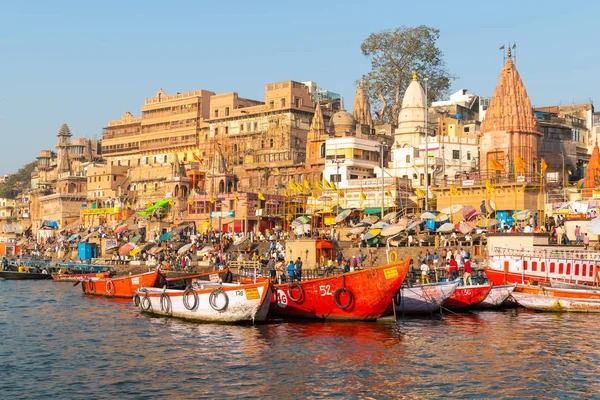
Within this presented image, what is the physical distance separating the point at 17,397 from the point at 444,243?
98.1 ft

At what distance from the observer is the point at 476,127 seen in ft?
221

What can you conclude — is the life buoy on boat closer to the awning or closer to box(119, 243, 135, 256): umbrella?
box(119, 243, 135, 256): umbrella

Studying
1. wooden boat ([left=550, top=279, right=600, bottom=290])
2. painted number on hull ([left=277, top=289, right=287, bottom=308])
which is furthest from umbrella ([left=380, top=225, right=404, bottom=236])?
painted number on hull ([left=277, top=289, right=287, bottom=308])

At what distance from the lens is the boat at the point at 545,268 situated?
115ft

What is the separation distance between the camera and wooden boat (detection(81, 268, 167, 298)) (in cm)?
3809

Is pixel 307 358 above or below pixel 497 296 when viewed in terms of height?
below

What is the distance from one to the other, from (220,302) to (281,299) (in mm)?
2443

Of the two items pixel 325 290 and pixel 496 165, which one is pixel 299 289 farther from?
pixel 496 165

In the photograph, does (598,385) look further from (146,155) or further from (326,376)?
(146,155)

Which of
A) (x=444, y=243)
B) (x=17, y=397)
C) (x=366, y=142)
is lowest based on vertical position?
A: (x=17, y=397)

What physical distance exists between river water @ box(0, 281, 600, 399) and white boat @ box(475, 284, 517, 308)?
3.05 ft

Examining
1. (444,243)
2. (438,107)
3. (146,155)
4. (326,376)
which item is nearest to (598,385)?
(326,376)

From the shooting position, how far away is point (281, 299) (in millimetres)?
29297

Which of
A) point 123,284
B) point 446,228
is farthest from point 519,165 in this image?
point 123,284
